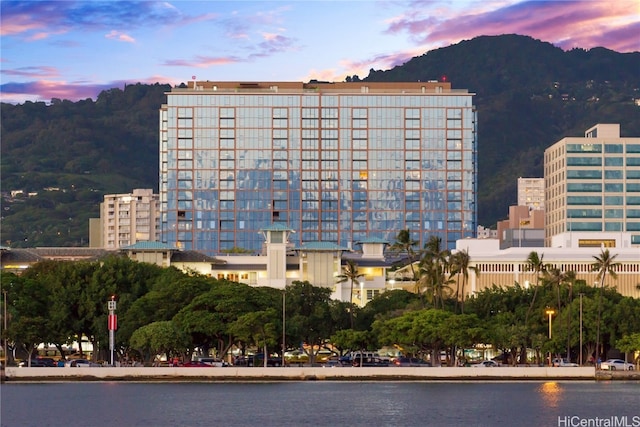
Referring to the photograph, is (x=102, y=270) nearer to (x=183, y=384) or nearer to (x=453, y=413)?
(x=183, y=384)

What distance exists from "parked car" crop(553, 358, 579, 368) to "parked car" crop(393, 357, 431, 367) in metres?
14.3

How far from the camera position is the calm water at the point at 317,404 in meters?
122

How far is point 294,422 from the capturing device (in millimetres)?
120688

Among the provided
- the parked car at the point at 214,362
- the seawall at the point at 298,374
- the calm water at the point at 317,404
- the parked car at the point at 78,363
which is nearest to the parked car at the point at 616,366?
the seawall at the point at 298,374

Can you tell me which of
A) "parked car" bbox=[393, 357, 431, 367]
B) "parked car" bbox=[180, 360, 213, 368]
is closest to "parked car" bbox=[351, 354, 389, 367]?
"parked car" bbox=[393, 357, 431, 367]

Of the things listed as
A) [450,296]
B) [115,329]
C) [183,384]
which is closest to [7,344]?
[115,329]

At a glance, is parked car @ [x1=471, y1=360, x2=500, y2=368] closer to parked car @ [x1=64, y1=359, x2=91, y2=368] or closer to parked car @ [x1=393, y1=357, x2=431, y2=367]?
parked car @ [x1=393, y1=357, x2=431, y2=367]

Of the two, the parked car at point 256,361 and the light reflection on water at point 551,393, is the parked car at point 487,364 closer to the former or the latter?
the light reflection on water at point 551,393

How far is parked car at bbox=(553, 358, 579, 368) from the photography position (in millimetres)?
165488

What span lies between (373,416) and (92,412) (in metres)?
23.3

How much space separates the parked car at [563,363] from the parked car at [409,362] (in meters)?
14.3

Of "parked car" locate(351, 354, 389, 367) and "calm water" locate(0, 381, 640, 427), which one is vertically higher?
"parked car" locate(351, 354, 389, 367)

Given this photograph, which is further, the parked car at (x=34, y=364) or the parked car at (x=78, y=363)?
the parked car at (x=34, y=364)

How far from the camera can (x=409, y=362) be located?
176 metres
